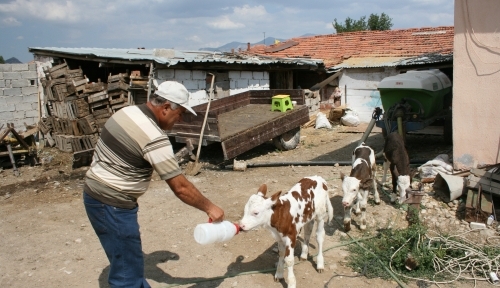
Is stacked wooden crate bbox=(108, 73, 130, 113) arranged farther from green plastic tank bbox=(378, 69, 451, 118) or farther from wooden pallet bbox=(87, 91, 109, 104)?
green plastic tank bbox=(378, 69, 451, 118)

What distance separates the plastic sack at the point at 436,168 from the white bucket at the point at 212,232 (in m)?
5.29

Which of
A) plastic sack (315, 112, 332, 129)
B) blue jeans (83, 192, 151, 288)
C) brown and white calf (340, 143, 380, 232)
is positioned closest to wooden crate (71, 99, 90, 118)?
plastic sack (315, 112, 332, 129)

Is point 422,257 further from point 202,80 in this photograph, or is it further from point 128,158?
point 202,80

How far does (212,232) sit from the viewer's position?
341 centimetres

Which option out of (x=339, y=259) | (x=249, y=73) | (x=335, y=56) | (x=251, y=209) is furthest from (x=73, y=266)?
(x=335, y=56)

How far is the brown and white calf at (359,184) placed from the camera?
18.4 feet

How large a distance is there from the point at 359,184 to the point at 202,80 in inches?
318

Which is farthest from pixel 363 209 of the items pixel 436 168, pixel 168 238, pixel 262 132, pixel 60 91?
pixel 60 91

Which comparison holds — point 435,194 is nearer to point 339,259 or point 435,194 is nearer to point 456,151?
point 456,151

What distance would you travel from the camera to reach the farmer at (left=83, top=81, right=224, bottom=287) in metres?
3.10

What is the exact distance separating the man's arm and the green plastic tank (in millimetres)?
7627

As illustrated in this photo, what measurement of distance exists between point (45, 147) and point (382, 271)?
41.1ft

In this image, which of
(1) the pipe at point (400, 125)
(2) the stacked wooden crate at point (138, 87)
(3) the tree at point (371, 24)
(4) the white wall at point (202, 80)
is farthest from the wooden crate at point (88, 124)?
(3) the tree at point (371, 24)

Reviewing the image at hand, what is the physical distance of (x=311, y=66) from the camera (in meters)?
17.1
